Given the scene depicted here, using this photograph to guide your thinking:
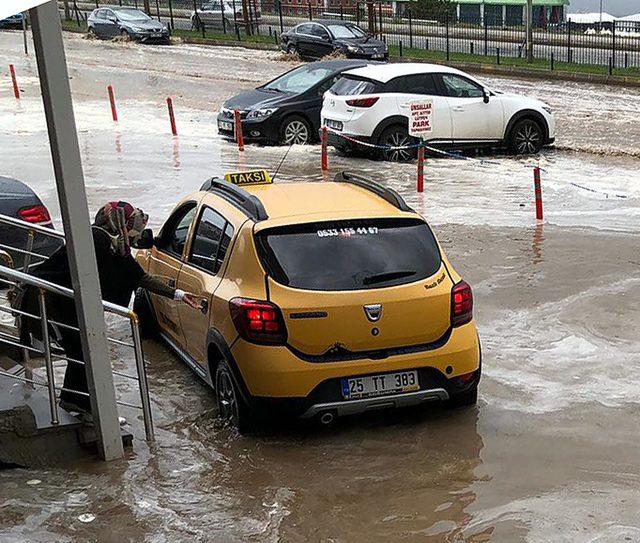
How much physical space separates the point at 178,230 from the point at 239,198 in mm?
992

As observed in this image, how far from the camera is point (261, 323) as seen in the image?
6922mm

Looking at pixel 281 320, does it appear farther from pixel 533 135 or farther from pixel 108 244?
pixel 533 135

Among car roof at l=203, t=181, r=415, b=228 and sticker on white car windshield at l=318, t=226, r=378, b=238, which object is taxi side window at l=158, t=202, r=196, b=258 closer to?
car roof at l=203, t=181, r=415, b=228

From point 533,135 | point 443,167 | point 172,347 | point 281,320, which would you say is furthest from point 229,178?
point 533,135

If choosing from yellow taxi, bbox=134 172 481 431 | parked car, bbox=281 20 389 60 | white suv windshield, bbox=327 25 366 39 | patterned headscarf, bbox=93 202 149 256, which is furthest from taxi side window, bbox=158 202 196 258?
white suv windshield, bbox=327 25 366 39

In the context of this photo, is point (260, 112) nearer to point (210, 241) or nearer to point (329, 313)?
point (210, 241)

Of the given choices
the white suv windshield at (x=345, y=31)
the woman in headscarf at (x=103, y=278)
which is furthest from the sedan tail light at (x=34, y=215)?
the white suv windshield at (x=345, y=31)

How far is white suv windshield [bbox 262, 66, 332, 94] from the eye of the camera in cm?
2155

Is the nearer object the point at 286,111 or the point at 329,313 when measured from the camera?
the point at 329,313

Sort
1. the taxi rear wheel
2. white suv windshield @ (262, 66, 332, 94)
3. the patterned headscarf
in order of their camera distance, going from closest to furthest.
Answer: the taxi rear wheel < the patterned headscarf < white suv windshield @ (262, 66, 332, 94)

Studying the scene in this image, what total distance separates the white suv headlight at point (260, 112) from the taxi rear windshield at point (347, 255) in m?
14.0

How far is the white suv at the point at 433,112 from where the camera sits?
19.4 meters

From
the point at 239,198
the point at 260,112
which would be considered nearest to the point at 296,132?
the point at 260,112

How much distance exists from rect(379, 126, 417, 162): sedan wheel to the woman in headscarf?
12079 mm
